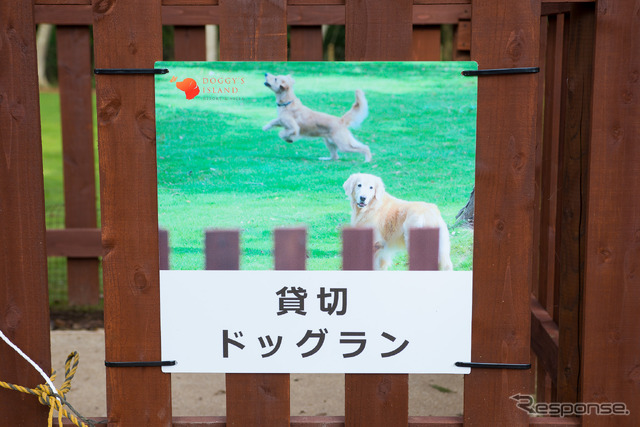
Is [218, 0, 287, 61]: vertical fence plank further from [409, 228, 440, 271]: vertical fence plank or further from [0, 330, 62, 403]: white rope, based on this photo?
[0, 330, 62, 403]: white rope

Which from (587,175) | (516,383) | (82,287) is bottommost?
(82,287)

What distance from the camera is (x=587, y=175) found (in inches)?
79.0

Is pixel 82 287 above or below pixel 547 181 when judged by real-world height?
below

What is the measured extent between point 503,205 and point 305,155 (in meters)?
0.57

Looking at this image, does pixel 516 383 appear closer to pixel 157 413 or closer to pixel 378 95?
pixel 378 95

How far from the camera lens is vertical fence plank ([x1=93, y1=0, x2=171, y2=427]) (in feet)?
6.29

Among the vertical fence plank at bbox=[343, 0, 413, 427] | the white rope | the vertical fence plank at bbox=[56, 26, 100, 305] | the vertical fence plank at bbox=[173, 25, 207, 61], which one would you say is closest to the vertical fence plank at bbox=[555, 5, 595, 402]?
the vertical fence plank at bbox=[343, 0, 413, 427]

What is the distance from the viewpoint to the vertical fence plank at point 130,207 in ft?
6.29

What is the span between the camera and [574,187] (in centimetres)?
207

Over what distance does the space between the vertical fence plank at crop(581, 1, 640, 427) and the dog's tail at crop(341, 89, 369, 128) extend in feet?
2.10

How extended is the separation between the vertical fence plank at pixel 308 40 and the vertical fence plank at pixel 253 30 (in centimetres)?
307

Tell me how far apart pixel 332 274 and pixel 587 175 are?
0.78m

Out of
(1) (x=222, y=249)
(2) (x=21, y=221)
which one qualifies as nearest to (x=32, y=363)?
(2) (x=21, y=221)

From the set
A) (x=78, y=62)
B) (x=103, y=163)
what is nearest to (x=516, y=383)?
(x=103, y=163)
